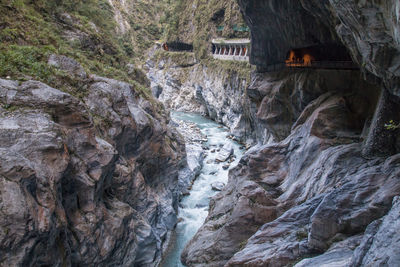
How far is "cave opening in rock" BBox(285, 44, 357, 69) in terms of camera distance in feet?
61.5

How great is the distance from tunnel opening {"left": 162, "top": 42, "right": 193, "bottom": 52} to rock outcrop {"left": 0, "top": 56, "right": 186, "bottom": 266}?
4831 cm

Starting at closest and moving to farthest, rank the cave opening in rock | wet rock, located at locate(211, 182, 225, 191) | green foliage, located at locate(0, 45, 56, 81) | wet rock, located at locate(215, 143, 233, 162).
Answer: green foliage, located at locate(0, 45, 56, 81), the cave opening in rock, wet rock, located at locate(211, 182, 225, 191), wet rock, located at locate(215, 143, 233, 162)

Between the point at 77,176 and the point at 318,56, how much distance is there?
64.2 ft

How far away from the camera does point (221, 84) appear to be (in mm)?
46844

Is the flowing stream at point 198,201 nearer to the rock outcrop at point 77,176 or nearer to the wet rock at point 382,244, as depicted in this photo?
the rock outcrop at point 77,176

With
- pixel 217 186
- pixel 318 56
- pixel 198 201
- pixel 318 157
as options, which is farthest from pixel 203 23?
pixel 318 157

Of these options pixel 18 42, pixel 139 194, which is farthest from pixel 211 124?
pixel 18 42

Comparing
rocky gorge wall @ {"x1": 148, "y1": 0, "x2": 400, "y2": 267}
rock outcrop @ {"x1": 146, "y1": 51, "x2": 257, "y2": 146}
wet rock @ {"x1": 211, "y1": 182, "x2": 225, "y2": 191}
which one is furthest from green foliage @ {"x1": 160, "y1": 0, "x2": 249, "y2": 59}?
wet rock @ {"x1": 211, "y1": 182, "x2": 225, "y2": 191}

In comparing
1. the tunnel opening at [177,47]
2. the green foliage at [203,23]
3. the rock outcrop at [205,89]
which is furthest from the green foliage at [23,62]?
the tunnel opening at [177,47]

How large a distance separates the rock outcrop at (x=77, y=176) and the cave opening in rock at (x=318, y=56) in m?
11.7

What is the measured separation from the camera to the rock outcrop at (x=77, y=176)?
7834 millimetres

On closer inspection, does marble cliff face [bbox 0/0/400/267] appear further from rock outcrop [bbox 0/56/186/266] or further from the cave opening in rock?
the cave opening in rock

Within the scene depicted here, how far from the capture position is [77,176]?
11.1 metres

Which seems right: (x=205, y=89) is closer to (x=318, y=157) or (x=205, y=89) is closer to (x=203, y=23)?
(x=203, y=23)
